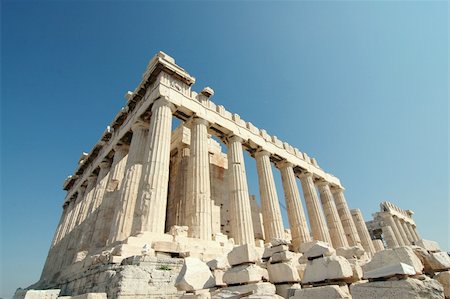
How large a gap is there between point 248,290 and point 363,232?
2724 cm

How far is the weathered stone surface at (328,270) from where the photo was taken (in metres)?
4.32

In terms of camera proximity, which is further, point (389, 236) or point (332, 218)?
point (389, 236)

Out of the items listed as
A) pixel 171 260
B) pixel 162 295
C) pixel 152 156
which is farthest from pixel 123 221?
pixel 162 295

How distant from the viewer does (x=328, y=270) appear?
4469mm

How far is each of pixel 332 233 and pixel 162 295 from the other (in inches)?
769

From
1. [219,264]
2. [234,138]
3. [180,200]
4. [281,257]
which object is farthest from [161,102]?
[281,257]

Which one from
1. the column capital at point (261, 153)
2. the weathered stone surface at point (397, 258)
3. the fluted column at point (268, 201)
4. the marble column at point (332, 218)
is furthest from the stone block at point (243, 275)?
the marble column at point (332, 218)

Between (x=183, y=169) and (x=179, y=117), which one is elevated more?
(x=179, y=117)

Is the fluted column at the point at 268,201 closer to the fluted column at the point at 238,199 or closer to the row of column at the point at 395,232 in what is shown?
the fluted column at the point at 238,199

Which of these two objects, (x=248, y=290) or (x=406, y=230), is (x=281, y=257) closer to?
(x=248, y=290)

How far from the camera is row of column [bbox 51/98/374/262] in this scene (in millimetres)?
11352

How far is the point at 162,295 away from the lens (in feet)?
21.9

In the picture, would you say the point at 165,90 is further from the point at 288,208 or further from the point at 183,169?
the point at 288,208

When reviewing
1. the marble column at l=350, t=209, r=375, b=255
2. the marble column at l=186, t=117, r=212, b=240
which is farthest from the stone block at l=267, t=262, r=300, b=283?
the marble column at l=350, t=209, r=375, b=255
